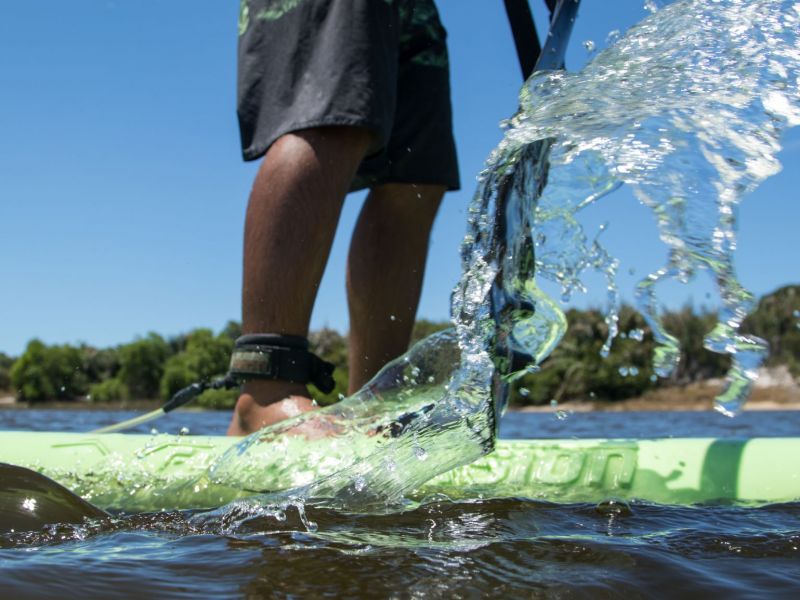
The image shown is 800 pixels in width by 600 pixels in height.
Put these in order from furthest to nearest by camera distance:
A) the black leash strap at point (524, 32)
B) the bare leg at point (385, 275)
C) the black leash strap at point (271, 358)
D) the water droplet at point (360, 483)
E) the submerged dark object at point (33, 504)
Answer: the bare leg at point (385, 275) < the black leash strap at point (524, 32) < the black leash strap at point (271, 358) < the water droplet at point (360, 483) < the submerged dark object at point (33, 504)

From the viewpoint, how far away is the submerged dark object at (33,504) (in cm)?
120

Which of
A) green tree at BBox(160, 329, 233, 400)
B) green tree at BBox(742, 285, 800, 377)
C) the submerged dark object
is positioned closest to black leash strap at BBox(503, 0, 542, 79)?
the submerged dark object

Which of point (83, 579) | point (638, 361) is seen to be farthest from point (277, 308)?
point (638, 361)

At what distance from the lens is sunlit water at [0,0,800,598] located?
955 millimetres

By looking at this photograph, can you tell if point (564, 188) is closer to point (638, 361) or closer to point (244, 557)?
point (244, 557)

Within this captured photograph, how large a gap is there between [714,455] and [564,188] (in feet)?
2.19

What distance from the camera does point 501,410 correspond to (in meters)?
1.48

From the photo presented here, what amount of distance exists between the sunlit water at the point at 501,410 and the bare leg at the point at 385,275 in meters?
0.34

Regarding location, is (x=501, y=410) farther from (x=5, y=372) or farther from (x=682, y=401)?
(x=5, y=372)

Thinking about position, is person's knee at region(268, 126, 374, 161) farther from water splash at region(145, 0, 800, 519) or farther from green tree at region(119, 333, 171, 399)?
green tree at region(119, 333, 171, 399)

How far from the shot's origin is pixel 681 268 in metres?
1.56

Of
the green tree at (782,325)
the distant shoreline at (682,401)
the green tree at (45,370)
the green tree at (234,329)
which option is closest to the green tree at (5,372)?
the green tree at (45,370)

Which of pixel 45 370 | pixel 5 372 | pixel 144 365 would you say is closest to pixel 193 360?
pixel 144 365

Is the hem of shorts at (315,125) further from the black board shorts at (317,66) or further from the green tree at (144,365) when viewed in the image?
the green tree at (144,365)
